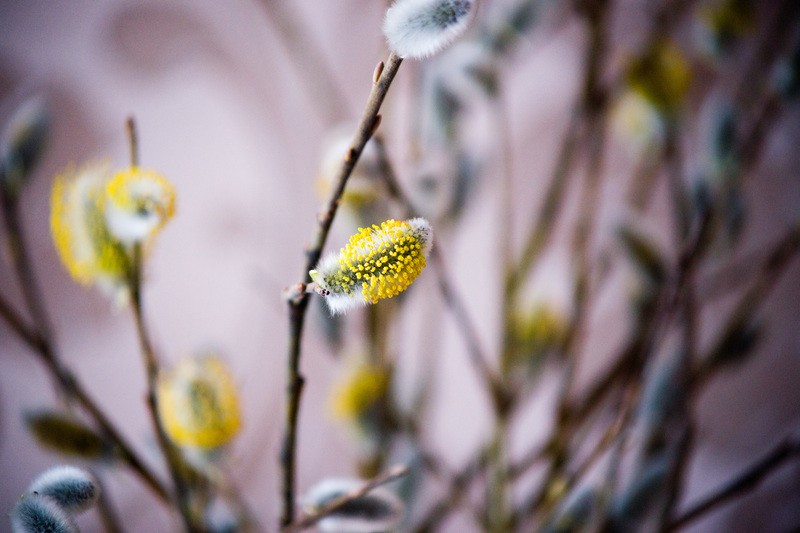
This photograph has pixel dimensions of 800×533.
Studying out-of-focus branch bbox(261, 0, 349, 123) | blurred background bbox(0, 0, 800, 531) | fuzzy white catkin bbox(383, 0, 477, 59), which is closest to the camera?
fuzzy white catkin bbox(383, 0, 477, 59)

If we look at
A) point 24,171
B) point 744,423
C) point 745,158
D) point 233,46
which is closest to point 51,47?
point 233,46

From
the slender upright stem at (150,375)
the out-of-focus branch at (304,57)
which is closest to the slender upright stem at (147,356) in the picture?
the slender upright stem at (150,375)

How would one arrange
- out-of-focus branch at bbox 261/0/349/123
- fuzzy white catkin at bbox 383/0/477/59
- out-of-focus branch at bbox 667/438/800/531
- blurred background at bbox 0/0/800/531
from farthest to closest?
blurred background at bbox 0/0/800/531
out-of-focus branch at bbox 261/0/349/123
out-of-focus branch at bbox 667/438/800/531
fuzzy white catkin at bbox 383/0/477/59

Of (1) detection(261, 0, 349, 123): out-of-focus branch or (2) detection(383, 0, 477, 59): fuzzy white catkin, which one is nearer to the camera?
(2) detection(383, 0, 477, 59): fuzzy white catkin

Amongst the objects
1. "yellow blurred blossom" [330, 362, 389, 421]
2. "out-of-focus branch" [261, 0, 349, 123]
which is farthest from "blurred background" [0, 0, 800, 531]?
"yellow blurred blossom" [330, 362, 389, 421]

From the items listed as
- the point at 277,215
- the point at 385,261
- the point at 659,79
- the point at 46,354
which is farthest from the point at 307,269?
the point at 277,215

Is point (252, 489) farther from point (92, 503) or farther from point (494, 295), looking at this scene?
point (92, 503)

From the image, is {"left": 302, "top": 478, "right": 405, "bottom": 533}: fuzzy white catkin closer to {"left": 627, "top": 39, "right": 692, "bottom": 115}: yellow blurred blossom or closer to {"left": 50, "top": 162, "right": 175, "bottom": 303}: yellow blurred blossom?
{"left": 50, "top": 162, "right": 175, "bottom": 303}: yellow blurred blossom
